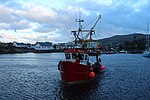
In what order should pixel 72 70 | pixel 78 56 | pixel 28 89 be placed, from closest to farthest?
pixel 28 89
pixel 72 70
pixel 78 56

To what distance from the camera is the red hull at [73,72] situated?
36.4m

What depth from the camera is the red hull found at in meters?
36.4

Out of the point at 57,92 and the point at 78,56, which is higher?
the point at 78,56

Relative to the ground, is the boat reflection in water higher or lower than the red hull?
lower

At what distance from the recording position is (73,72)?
36.5 metres

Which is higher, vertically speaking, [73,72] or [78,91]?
[73,72]

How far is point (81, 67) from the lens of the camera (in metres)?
37.5

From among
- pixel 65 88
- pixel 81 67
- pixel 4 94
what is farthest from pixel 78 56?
pixel 4 94

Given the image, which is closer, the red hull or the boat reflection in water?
the boat reflection in water

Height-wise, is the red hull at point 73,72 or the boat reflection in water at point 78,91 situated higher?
the red hull at point 73,72

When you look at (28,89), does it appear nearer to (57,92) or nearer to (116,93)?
(57,92)

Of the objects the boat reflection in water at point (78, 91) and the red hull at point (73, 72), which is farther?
the red hull at point (73, 72)

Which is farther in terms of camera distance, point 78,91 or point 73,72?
point 73,72

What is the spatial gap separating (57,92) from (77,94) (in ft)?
8.39
